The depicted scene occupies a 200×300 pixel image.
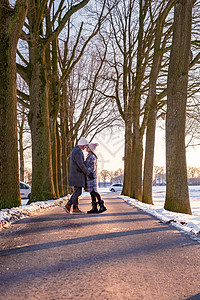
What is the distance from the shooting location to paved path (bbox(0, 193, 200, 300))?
242 centimetres

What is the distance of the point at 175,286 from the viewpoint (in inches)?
101

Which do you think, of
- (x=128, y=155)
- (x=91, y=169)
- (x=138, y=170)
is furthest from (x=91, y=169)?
(x=128, y=155)

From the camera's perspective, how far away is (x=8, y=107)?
824cm

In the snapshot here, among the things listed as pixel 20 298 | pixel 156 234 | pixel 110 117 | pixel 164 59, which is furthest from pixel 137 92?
pixel 20 298

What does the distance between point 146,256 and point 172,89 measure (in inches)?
276

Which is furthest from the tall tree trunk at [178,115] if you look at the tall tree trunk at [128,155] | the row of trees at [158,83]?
the tall tree trunk at [128,155]

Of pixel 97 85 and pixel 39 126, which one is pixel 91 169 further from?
pixel 97 85

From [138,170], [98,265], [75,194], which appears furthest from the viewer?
[138,170]

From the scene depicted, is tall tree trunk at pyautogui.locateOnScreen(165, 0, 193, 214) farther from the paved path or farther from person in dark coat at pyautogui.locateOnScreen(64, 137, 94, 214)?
the paved path

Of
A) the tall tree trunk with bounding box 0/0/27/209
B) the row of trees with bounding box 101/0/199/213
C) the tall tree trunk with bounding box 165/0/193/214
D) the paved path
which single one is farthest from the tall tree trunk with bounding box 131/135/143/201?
the paved path

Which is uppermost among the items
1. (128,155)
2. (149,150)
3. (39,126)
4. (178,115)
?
(39,126)

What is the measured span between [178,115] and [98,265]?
698 centimetres

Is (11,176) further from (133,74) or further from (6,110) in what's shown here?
(133,74)

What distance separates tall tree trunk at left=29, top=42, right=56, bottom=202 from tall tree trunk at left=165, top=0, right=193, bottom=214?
523 centimetres
